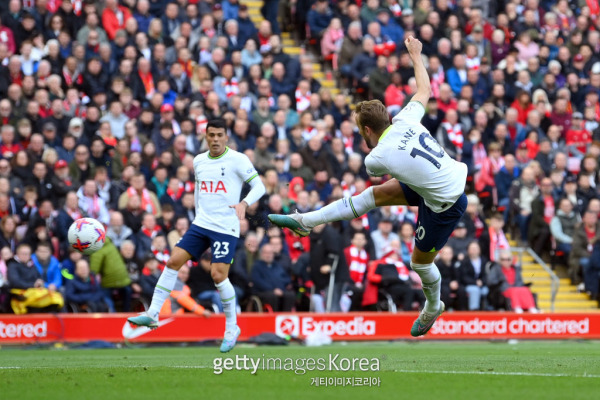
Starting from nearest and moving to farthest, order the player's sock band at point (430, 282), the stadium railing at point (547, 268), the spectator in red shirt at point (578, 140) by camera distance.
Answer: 1. the player's sock band at point (430, 282)
2. the stadium railing at point (547, 268)
3. the spectator in red shirt at point (578, 140)

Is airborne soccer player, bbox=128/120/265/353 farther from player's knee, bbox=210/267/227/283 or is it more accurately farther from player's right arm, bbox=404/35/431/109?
player's right arm, bbox=404/35/431/109

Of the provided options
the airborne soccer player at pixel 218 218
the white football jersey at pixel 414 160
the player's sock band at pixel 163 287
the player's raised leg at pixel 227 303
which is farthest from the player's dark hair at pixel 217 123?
the white football jersey at pixel 414 160

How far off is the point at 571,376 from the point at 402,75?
1447 cm

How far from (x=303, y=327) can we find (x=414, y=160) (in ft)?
26.3

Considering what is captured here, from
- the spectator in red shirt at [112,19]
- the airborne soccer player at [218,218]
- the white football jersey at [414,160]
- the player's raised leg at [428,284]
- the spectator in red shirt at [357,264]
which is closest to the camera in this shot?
the white football jersey at [414,160]

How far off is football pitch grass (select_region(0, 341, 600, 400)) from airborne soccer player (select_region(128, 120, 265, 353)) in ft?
2.87

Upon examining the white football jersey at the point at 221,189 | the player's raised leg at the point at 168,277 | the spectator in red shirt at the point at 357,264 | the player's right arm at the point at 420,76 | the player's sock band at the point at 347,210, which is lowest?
the spectator in red shirt at the point at 357,264

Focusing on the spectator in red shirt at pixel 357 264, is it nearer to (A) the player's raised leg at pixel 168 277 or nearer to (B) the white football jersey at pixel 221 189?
(B) the white football jersey at pixel 221 189

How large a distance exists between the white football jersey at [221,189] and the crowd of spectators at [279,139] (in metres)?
3.79

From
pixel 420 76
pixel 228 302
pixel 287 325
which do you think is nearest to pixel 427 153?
pixel 420 76

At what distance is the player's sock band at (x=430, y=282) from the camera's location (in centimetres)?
1129

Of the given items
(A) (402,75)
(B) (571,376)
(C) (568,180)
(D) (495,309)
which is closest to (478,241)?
(D) (495,309)

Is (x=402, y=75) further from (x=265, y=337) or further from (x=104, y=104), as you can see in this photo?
(x=265, y=337)

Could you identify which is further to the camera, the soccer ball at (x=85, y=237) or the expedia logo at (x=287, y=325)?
the expedia logo at (x=287, y=325)
